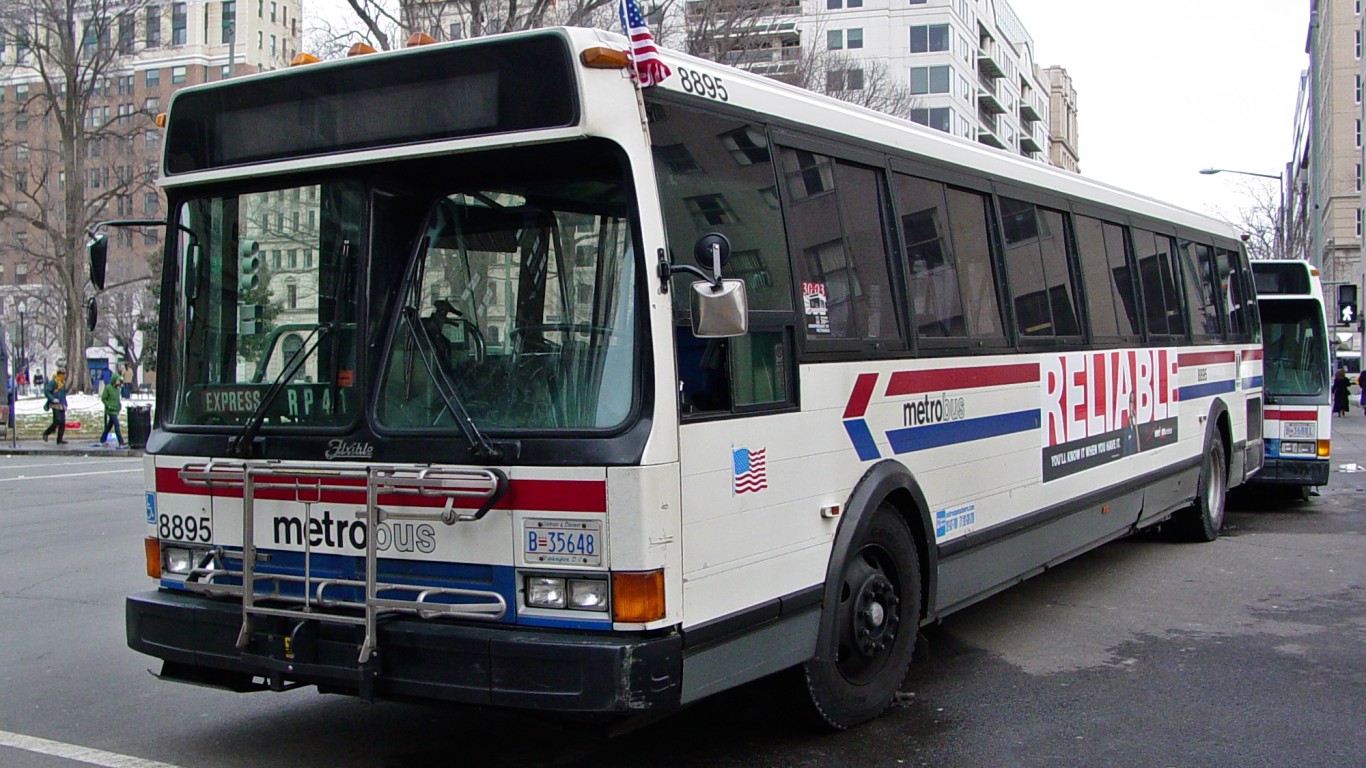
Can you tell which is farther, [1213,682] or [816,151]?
[1213,682]

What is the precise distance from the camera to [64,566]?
1161 cm

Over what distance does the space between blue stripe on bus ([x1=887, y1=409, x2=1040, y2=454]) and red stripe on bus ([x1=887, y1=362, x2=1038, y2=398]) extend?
189 mm

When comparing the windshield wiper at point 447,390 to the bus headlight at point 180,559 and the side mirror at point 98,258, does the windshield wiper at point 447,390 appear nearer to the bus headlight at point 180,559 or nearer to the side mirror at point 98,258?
the bus headlight at point 180,559

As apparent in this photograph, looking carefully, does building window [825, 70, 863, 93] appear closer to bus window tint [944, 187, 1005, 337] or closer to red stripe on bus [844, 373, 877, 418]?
bus window tint [944, 187, 1005, 337]

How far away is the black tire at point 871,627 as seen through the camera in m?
6.07

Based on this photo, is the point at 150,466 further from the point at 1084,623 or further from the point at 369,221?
the point at 1084,623

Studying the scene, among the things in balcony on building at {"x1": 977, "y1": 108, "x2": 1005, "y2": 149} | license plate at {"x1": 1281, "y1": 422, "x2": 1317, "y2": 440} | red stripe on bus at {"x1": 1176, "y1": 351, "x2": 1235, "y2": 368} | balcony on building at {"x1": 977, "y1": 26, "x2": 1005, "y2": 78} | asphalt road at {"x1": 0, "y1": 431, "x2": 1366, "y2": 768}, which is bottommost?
asphalt road at {"x1": 0, "y1": 431, "x2": 1366, "y2": 768}

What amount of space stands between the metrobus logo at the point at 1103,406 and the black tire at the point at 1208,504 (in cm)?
121

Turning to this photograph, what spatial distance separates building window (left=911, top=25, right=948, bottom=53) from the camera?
3231 inches

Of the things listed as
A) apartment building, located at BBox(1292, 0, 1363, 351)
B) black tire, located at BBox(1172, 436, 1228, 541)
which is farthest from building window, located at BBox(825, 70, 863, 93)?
apartment building, located at BBox(1292, 0, 1363, 351)

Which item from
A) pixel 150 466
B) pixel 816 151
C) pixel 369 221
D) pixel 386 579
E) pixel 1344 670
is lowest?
pixel 1344 670

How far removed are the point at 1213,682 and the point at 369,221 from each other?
5040 mm

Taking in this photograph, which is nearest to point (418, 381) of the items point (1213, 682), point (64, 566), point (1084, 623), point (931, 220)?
point (931, 220)

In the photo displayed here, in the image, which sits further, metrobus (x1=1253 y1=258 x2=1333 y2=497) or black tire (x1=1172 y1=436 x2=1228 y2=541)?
metrobus (x1=1253 y1=258 x2=1333 y2=497)
